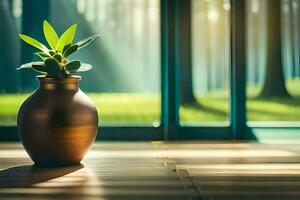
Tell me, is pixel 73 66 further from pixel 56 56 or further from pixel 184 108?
pixel 184 108

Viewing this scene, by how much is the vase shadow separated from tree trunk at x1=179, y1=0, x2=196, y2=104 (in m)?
1.36

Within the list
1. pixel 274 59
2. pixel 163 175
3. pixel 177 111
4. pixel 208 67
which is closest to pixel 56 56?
pixel 163 175

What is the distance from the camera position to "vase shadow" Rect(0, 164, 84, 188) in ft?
5.66

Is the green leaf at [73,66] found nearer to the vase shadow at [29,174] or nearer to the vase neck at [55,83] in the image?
the vase neck at [55,83]

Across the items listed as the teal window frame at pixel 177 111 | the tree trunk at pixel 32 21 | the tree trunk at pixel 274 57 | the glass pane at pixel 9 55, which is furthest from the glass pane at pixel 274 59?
the glass pane at pixel 9 55

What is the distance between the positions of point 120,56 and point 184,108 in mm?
557

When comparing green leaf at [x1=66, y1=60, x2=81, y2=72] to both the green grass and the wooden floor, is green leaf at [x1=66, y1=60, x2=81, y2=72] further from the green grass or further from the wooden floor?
the green grass

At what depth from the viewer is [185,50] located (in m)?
3.32

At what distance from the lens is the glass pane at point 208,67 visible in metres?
3.34

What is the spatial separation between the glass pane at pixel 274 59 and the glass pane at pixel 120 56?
633 mm

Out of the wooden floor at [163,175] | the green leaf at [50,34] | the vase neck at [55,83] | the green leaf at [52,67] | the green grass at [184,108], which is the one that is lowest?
the wooden floor at [163,175]

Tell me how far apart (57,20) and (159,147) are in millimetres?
1124

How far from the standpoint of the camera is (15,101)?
3.36 m

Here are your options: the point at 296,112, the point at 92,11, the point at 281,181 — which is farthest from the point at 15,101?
the point at 281,181
